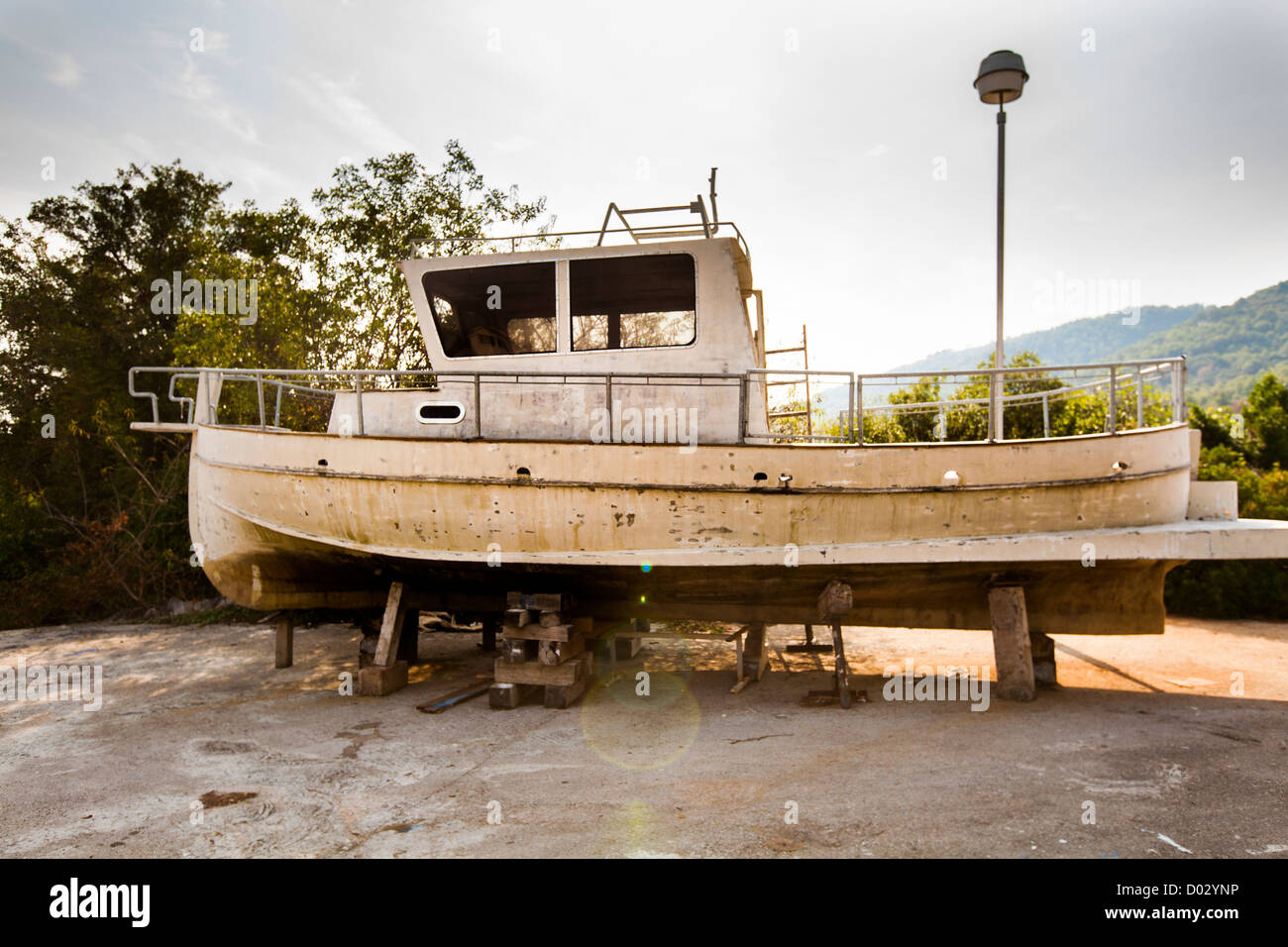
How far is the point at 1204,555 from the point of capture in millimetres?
5887

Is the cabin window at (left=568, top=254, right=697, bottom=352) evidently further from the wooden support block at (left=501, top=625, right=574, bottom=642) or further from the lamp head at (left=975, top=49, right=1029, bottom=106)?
the lamp head at (left=975, top=49, right=1029, bottom=106)

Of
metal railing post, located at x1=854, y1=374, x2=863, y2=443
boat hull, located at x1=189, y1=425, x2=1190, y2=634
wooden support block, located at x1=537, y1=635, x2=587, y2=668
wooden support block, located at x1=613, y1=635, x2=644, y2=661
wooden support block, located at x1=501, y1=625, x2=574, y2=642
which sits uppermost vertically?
metal railing post, located at x1=854, y1=374, x2=863, y2=443

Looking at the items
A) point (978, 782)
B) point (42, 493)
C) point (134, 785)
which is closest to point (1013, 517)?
point (978, 782)

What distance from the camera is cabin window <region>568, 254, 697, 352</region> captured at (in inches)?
270

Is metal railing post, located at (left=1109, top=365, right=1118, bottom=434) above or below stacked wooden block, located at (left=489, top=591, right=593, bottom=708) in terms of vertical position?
above

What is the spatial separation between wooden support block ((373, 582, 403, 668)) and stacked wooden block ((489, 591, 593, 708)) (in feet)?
3.70

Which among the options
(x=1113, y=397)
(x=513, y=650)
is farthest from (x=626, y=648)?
(x=1113, y=397)

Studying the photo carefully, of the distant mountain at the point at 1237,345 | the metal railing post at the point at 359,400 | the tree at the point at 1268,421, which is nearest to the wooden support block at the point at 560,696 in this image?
the metal railing post at the point at 359,400

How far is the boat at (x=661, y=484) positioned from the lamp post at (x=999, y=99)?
8 cm

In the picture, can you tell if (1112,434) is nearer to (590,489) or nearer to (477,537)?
(590,489)

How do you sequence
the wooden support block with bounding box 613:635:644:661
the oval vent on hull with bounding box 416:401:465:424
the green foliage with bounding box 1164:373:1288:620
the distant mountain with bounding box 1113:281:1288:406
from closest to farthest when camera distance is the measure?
the oval vent on hull with bounding box 416:401:465:424, the wooden support block with bounding box 613:635:644:661, the green foliage with bounding box 1164:373:1288:620, the distant mountain with bounding box 1113:281:1288:406

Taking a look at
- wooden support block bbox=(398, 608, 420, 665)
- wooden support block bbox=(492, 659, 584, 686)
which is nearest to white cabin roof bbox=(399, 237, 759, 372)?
wooden support block bbox=(492, 659, 584, 686)

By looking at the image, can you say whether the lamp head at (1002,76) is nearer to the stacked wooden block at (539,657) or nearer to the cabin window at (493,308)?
the cabin window at (493,308)

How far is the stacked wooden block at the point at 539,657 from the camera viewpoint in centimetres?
671
